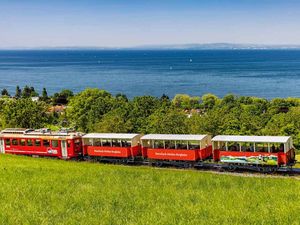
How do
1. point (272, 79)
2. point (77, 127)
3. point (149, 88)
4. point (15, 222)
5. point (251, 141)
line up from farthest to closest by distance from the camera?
point (272, 79)
point (149, 88)
point (77, 127)
point (251, 141)
point (15, 222)

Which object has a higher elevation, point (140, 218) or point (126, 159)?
point (140, 218)

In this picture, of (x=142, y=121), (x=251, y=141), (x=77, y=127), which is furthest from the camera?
(x=77, y=127)

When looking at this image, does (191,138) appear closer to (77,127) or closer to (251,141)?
(251,141)

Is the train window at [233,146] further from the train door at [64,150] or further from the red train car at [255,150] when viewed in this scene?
the train door at [64,150]

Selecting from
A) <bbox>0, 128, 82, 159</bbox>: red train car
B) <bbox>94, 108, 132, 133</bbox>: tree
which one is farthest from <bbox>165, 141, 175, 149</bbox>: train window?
<bbox>94, 108, 132, 133</bbox>: tree

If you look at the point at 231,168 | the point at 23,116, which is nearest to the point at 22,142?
the point at 23,116

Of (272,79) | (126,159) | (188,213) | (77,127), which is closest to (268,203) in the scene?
(188,213)
